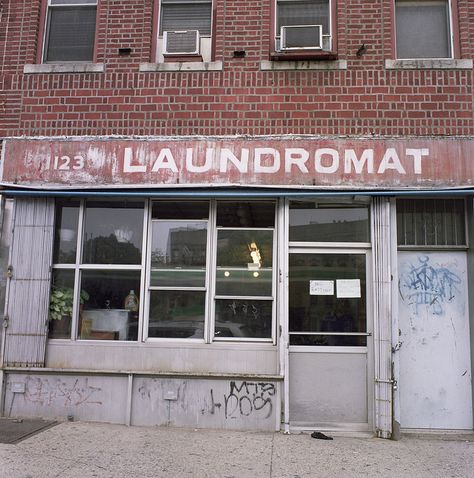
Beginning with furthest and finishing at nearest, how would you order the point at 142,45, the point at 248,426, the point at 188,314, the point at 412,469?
the point at 142,45 < the point at 188,314 < the point at 248,426 < the point at 412,469

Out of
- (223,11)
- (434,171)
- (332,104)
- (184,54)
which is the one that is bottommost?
(434,171)

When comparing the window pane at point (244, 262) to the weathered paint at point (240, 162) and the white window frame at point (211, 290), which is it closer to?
the white window frame at point (211, 290)

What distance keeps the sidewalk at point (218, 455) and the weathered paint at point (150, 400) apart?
161 mm

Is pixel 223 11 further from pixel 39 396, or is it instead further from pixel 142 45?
pixel 39 396

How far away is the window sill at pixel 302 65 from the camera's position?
6.61 metres

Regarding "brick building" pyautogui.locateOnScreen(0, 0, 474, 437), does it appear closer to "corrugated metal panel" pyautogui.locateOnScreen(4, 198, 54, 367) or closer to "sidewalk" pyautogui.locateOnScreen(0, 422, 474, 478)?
"corrugated metal panel" pyautogui.locateOnScreen(4, 198, 54, 367)

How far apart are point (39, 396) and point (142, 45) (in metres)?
4.92

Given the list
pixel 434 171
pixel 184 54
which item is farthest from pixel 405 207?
pixel 184 54

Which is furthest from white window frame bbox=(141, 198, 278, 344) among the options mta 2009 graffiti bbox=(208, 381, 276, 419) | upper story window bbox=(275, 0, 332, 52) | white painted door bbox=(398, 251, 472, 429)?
upper story window bbox=(275, 0, 332, 52)

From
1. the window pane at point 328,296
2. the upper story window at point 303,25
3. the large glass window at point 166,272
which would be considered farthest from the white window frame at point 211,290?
the upper story window at point 303,25

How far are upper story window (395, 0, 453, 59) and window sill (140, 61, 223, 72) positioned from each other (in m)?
2.55

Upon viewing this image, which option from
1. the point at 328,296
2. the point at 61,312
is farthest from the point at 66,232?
the point at 328,296

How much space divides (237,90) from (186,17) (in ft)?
4.75

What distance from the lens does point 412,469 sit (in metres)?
4.88
